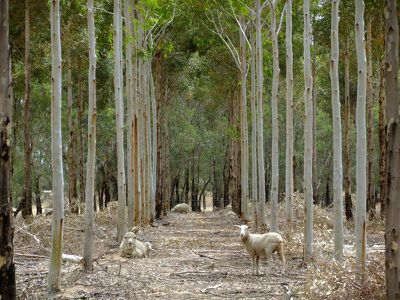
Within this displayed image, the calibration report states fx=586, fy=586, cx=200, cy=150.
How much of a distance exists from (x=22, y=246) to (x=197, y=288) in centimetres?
558

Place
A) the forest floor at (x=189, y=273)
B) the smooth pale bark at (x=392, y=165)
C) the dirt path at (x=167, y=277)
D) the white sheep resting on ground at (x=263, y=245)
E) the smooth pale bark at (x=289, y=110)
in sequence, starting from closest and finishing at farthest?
the smooth pale bark at (x=392, y=165)
the forest floor at (x=189, y=273)
the dirt path at (x=167, y=277)
the white sheep resting on ground at (x=263, y=245)
the smooth pale bark at (x=289, y=110)

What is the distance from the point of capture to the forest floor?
768 cm

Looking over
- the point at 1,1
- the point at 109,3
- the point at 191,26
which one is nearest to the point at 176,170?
the point at 191,26

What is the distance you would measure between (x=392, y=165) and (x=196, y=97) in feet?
133

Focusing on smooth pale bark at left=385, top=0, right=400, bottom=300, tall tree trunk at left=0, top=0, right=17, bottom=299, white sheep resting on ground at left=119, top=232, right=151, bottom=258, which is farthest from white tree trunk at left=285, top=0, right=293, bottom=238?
tall tree trunk at left=0, top=0, right=17, bottom=299

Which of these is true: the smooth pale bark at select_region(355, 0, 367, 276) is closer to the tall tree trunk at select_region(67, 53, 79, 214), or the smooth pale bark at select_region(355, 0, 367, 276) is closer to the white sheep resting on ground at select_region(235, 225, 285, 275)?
the white sheep resting on ground at select_region(235, 225, 285, 275)

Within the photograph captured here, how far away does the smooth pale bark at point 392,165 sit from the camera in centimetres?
592

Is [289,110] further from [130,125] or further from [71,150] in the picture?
[71,150]

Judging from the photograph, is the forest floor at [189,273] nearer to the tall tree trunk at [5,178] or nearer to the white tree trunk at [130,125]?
the tall tree trunk at [5,178]

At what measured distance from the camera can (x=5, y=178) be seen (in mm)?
6434

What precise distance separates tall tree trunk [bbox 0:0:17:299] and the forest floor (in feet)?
5.61

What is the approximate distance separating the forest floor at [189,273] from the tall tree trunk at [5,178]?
1.71 metres

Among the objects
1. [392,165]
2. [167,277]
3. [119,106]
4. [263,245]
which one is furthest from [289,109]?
[392,165]

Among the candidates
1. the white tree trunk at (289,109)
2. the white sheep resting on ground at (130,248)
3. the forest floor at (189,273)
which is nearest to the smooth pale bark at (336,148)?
the forest floor at (189,273)
